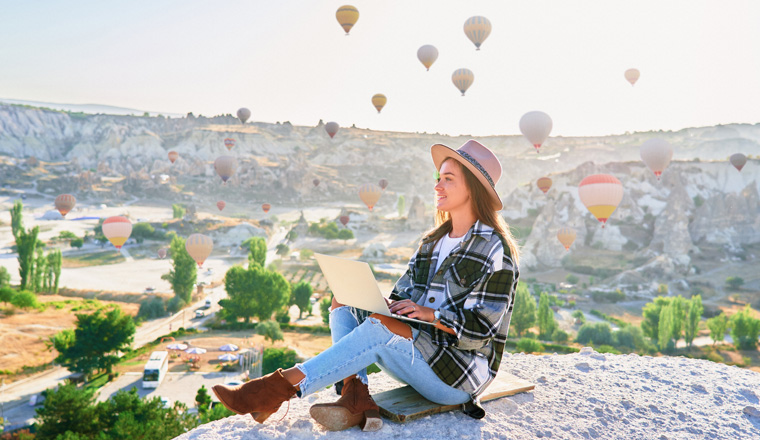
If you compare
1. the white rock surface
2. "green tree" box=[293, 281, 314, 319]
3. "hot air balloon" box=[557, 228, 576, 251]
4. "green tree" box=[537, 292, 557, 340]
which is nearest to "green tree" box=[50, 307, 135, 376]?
"green tree" box=[293, 281, 314, 319]

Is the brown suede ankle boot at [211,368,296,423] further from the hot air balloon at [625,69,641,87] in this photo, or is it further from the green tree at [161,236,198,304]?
the hot air balloon at [625,69,641,87]

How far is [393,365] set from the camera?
281cm

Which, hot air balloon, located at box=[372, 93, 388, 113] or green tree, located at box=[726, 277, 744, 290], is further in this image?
hot air balloon, located at box=[372, 93, 388, 113]

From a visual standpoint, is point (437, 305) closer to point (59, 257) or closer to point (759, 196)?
point (59, 257)

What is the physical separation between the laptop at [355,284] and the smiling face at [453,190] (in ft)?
2.28

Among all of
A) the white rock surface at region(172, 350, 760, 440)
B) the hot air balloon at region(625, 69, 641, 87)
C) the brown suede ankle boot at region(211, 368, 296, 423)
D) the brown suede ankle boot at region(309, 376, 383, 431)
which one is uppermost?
the hot air balloon at region(625, 69, 641, 87)

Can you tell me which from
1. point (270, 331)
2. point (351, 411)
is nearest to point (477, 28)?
point (270, 331)

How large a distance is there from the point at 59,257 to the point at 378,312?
3999cm

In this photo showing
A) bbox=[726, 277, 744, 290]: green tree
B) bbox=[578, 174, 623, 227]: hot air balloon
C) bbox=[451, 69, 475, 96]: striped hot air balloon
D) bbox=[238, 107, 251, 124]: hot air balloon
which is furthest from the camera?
bbox=[238, 107, 251, 124]: hot air balloon

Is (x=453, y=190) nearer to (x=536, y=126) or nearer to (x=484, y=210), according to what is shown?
(x=484, y=210)

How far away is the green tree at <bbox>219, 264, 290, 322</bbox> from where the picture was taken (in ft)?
93.0

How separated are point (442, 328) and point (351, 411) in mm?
742

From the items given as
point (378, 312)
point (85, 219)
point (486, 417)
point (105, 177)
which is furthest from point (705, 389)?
point (105, 177)

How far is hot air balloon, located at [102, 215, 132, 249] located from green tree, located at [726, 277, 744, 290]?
41521mm
